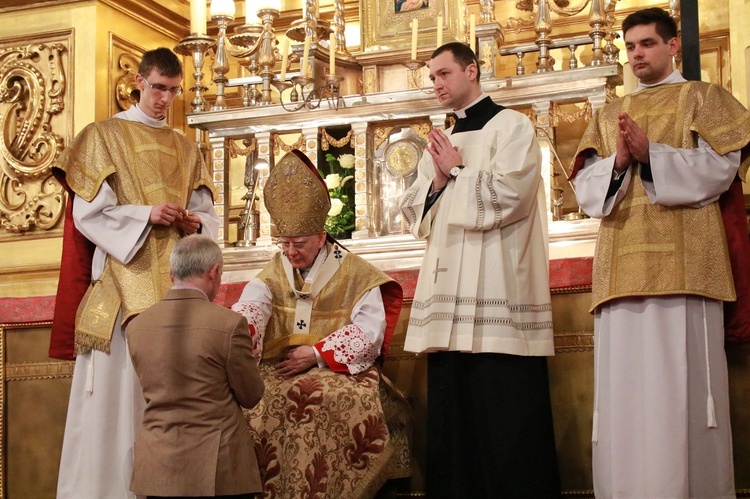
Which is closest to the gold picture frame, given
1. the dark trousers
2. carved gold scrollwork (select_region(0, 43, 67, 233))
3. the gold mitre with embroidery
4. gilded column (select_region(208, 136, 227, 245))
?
gilded column (select_region(208, 136, 227, 245))

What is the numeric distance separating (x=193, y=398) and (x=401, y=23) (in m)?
3.87

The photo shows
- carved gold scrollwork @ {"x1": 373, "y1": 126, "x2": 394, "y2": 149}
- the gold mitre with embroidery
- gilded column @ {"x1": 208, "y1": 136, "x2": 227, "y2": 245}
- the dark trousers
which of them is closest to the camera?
the dark trousers

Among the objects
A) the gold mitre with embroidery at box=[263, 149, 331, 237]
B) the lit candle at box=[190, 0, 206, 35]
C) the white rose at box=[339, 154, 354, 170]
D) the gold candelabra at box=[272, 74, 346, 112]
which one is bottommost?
the gold mitre with embroidery at box=[263, 149, 331, 237]

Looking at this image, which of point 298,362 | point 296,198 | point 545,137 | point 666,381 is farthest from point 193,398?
point 545,137

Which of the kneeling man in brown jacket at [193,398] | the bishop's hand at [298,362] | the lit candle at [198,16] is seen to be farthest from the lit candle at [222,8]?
the kneeling man in brown jacket at [193,398]

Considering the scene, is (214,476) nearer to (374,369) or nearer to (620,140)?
(374,369)

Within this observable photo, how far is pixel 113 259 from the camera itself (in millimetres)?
4980

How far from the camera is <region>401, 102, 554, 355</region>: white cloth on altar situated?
14.9ft

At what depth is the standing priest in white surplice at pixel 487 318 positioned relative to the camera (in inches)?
178

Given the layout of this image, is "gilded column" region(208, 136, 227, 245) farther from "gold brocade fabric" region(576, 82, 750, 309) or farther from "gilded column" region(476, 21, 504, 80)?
"gold brocade fabric" region(576, 82, 750, 309)

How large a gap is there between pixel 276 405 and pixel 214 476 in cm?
83

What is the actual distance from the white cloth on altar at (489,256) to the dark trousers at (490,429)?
12 centimetres

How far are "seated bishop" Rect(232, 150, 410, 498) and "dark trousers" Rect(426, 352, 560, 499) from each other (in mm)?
247

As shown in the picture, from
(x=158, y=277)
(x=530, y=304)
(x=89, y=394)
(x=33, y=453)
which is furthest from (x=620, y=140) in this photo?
(x=33, y=453)
